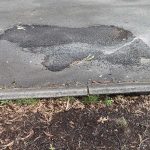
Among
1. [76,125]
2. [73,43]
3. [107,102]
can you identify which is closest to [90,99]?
[107,102]

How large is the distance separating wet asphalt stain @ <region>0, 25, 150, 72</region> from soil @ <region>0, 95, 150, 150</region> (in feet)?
3.70

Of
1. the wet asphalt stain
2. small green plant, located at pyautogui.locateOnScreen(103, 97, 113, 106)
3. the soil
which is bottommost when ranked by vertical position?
the soil

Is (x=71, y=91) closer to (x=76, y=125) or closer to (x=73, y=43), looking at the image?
(x=76, y=125)

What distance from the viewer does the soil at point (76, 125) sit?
416 cm

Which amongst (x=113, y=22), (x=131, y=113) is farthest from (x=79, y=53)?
(x=131, y=113)

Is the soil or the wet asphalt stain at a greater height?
the wet asphalt stain

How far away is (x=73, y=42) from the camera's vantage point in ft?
21.1

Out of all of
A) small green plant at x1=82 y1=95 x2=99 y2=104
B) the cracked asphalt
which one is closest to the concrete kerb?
small green plant at x1=82 y1=95 x2=99 y2=104

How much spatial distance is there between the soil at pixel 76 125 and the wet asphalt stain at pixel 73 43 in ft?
3.70

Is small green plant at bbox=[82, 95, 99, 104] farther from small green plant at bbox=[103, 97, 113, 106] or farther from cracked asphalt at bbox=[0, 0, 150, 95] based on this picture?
cracked asphalt at bbox=[0, 0, 150, 95]

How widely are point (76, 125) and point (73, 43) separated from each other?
230cm

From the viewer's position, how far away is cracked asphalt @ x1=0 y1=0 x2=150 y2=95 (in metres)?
5.48

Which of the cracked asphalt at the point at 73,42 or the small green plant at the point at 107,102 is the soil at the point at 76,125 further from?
the cracked asphalt at the point at 73,42

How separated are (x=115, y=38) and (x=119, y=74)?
118 centimetres
